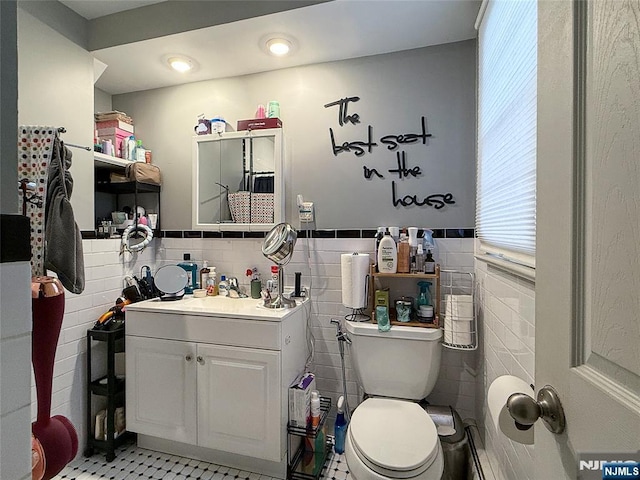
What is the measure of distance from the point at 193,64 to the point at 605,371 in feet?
7.75

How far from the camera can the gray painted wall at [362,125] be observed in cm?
180

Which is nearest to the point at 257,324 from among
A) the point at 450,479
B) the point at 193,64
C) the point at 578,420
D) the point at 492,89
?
the point at 450,479

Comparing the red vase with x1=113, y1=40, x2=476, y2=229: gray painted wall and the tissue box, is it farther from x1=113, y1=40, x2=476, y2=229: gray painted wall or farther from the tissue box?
x1=113, y1=40, x2=476, y2=229: gray painted wall

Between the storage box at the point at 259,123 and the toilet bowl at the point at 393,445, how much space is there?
5.43 feet

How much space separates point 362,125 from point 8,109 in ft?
5.54

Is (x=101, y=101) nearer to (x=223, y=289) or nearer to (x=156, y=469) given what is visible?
(x=223, y=289)

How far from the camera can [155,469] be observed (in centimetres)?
168

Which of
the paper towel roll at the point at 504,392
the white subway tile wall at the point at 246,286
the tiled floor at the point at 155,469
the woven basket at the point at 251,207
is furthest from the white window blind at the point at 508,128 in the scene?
the tiled floor at the point at 155,469

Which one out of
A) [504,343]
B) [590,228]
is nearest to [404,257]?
[504,343]

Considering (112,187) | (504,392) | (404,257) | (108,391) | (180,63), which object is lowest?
(108,391)

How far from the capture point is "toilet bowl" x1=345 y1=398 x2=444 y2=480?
112 centimetres

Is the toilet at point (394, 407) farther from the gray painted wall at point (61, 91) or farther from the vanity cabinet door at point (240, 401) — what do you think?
the gray painted wall at point (61, 91)

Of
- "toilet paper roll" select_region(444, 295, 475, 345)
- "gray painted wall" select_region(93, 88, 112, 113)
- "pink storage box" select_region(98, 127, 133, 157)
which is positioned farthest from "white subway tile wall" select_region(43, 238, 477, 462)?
"gray painted wall" select_region(93, 88, 112, 113)

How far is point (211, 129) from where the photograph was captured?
212 cm
